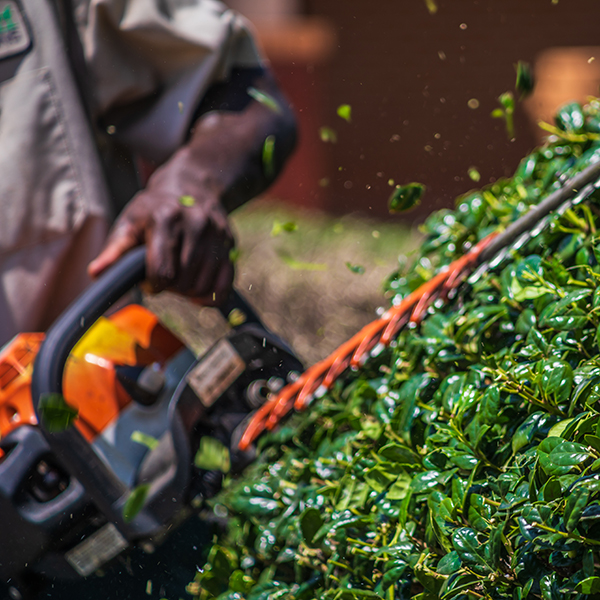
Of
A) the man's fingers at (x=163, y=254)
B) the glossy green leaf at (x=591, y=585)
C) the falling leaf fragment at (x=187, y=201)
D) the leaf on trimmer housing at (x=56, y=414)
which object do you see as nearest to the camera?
the glossy green leaf at (x=591, y=585)

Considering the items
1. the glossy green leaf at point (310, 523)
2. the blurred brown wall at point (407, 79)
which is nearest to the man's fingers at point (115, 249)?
the glossy green leaf at point (310, 523)

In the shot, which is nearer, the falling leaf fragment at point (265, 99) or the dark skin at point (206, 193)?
the dark skin at point (206, 193)

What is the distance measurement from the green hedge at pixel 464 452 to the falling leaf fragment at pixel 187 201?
41 centimetres

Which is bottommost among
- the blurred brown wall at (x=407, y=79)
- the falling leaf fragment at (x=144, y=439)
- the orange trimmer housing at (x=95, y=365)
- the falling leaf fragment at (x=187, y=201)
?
the blurred brown wall at (x=407, y=79)

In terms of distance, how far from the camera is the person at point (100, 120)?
1.40 metres

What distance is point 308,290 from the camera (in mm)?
3404

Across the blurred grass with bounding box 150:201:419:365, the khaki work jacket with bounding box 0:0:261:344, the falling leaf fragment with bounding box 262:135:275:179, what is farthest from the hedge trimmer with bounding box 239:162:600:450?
the blurred grass with bounding box 150:201:419:365

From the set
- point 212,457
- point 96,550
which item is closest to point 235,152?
point 212,457

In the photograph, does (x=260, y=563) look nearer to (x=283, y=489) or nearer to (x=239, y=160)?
(x=283, y=489)

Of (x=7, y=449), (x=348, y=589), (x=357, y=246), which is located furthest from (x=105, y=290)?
(x=357, y=246)

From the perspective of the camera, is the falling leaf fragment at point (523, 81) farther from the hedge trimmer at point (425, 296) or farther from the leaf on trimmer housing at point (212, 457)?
the leaf on trimmer housing at point (212, 457)

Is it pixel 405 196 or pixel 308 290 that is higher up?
pixel 405 196

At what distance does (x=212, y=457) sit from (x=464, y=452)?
441mm

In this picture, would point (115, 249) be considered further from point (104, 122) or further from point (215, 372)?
point (104, 122)
